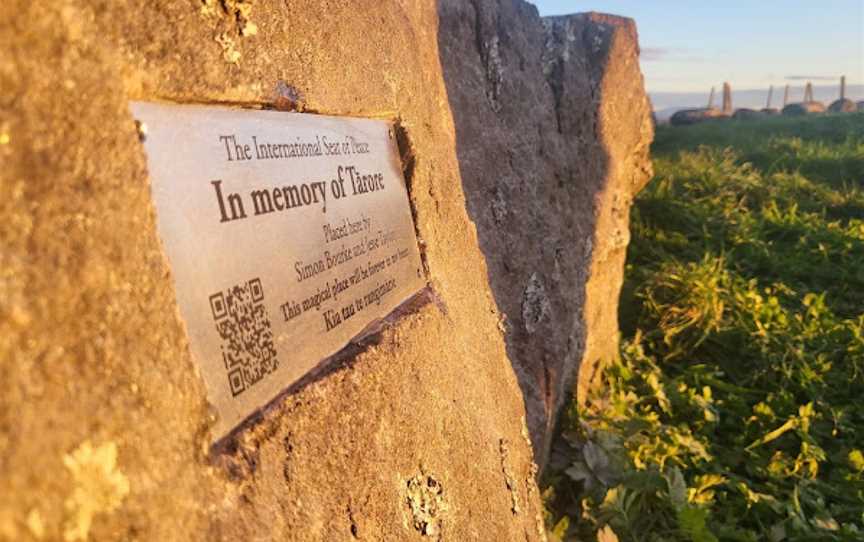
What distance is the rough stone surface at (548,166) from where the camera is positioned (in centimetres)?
277

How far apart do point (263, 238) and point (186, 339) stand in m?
0.22

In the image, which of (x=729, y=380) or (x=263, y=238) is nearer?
(x=263, y=238)

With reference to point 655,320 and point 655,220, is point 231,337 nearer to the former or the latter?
point 655,320

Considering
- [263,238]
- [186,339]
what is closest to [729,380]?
[263,238]

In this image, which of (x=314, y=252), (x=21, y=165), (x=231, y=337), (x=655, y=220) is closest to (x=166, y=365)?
(x=231, y=337)

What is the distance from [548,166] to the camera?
335 centimetres

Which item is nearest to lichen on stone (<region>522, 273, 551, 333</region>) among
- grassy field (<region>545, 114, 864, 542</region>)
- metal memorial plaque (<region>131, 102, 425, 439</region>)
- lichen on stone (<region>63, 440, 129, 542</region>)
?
grassy field (<region>545, 114, 864, 542</region>)

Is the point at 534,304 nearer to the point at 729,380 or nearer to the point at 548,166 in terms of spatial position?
the point at 548,166

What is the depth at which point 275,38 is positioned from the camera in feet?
4.31

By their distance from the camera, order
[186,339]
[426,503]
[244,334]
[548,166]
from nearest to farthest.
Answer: [186,339], [244,334], [426,503], [548,166]

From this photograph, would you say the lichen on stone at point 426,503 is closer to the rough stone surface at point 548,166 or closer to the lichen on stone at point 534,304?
the rough stone surface at point 548,166

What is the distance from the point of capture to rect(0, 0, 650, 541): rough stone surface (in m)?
0.77

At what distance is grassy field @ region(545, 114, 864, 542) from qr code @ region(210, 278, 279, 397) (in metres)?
1.79

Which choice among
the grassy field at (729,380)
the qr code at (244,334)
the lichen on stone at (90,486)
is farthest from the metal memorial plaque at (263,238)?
the grassy field at (729,380)
